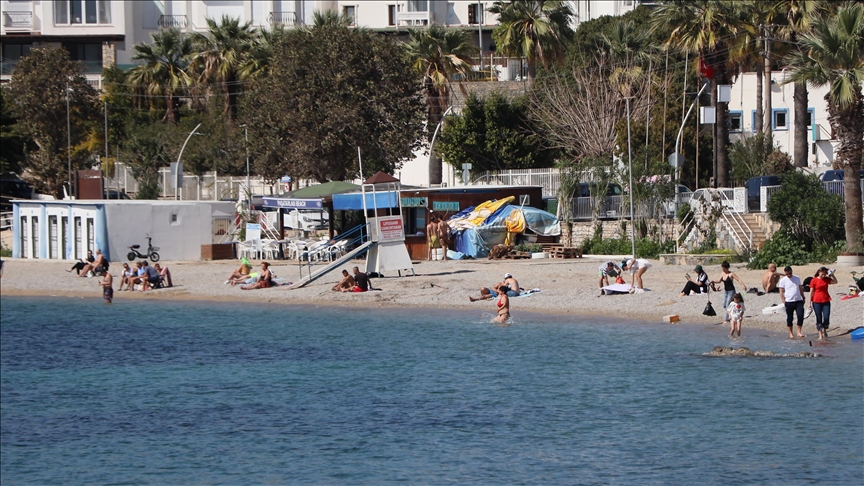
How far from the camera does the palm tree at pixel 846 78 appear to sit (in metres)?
31.1

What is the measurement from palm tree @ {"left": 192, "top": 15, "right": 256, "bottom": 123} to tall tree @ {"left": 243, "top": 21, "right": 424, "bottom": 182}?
12.6 m

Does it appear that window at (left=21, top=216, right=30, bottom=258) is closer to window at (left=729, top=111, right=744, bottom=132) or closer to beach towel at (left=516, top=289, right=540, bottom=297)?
beach towel at (left=516, top=289, right=540, bottom=297)

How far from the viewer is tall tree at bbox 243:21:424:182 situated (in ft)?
166

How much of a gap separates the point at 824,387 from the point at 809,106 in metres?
38.1

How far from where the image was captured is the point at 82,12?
82.2 m

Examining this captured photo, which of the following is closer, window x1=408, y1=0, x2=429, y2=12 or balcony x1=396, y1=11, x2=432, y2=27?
balcony x1=396, y1=11, x2=432, y2=27

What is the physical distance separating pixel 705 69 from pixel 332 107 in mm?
16837

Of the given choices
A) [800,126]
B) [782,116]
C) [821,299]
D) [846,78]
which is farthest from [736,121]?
[821,299]

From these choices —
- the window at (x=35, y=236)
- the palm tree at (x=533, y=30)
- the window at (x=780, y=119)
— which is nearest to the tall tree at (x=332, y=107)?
the palm tree at (x=533, y=30)

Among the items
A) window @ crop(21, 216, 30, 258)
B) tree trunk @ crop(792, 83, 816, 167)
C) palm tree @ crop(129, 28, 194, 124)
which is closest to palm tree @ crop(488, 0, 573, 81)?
tree trunk @ crop(792, 83, 816, 167)

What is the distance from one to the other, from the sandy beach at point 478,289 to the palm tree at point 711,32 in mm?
12034

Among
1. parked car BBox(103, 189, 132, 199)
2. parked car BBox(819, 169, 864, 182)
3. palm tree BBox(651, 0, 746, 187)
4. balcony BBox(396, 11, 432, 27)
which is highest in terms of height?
balcony BBox(396, 11, 432, 27)

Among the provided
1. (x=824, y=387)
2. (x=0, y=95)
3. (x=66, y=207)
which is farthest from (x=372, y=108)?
(x=824, y=387)

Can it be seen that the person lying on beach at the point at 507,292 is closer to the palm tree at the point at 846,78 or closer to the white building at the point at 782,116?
the palm tree at the point at 846,78
